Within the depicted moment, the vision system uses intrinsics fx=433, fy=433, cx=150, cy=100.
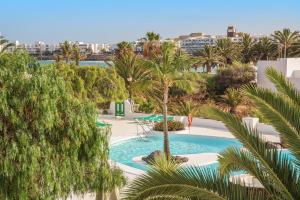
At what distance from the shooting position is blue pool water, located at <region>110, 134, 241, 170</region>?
725 inches

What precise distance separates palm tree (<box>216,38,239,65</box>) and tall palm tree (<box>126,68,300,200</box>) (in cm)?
4959

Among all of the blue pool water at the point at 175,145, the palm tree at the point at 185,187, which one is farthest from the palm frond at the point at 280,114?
the blue pool water at the point at 175,145

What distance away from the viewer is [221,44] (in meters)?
58.2

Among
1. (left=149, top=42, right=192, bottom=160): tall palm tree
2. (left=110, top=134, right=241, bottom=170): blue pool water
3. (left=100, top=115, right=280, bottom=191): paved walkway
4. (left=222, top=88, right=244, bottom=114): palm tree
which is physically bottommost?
(left=110, top=134, right=241, bottom=170): blue pool water

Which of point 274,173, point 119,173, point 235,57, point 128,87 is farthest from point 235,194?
point 235,57

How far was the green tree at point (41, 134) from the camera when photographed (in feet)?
20.6

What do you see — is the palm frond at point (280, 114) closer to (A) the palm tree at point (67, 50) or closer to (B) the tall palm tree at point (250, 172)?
(B) the tall palm tree at point (250, 172)

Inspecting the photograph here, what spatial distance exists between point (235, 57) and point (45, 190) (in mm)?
50923

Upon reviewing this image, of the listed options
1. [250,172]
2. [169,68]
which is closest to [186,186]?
[250,172]

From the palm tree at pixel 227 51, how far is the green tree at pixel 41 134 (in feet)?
159

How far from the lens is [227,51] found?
185ft

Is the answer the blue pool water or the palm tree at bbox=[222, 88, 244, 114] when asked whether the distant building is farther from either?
the blue pool water

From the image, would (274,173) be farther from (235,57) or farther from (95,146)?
(235,57)

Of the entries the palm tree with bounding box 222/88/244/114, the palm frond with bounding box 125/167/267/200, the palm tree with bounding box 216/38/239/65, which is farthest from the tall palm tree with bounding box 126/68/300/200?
the palm tree with bounding box 216/38/239/65
